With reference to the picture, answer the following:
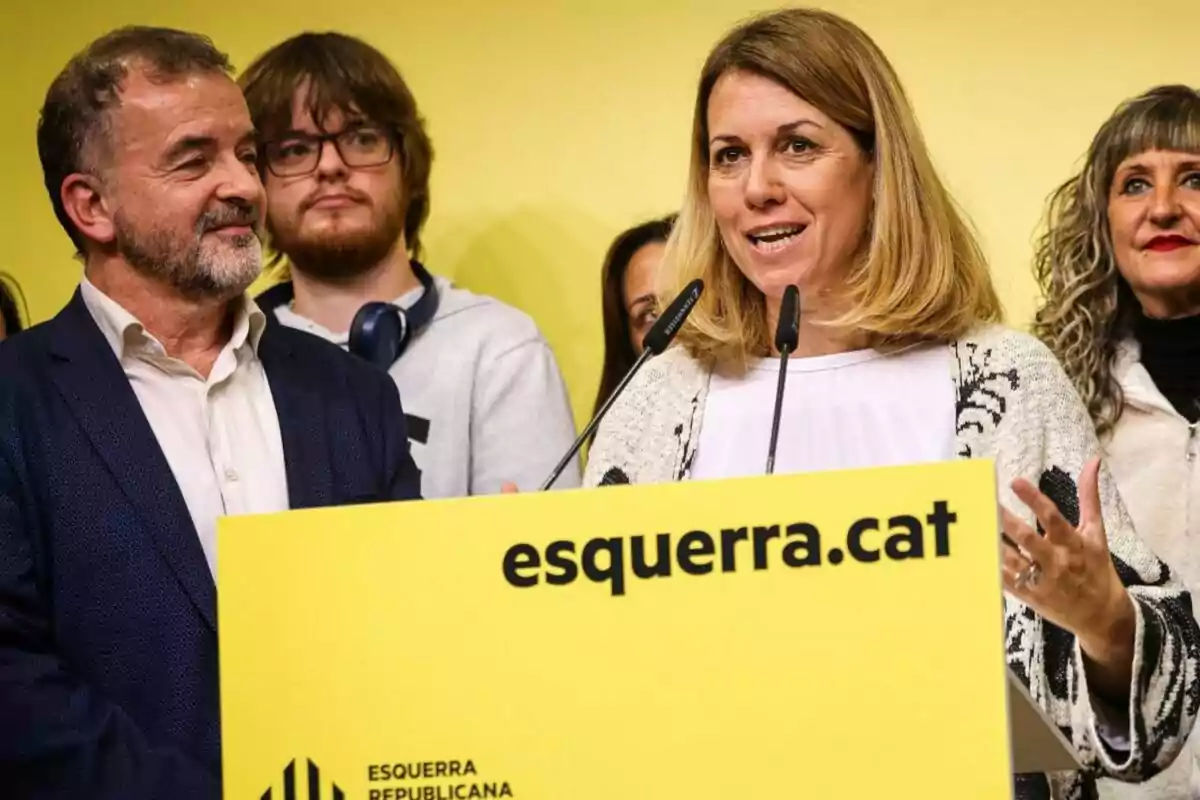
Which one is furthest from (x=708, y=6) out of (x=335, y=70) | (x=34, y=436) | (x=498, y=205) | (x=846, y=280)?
(x=34, y=436)

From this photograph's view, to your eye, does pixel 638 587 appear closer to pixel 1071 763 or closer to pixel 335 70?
pixel 1071 763

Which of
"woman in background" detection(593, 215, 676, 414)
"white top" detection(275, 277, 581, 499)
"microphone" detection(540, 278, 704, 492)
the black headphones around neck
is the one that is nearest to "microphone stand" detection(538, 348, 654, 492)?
"microphone" detection(540, 278, 704, 492)

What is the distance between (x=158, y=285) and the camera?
2.46 meters

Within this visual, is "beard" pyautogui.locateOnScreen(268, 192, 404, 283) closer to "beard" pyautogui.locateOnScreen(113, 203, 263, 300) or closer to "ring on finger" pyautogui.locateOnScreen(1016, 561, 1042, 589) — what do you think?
"beard" pyautogui.locateOnScreen(113, 203, 263, 300)

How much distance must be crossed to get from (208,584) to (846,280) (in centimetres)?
91

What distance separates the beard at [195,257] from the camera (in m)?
2.45

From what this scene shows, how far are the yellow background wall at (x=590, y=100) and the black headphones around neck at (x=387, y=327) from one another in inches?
26.6

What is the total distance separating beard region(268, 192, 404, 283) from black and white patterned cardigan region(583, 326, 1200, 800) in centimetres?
90

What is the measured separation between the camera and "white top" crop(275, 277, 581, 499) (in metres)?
2.96

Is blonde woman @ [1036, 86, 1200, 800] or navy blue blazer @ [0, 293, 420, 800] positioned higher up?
blonde woman @ [1036, 86, 1200, 800]

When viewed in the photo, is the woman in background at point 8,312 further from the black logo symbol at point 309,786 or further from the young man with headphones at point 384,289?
the black logo symbol at point 309,786

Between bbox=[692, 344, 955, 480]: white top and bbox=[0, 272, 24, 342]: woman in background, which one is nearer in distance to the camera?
bbox=[692, 344, 955, 480]: white top

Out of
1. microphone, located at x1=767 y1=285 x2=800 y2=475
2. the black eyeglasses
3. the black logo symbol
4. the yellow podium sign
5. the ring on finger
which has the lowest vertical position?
the black logo symbol

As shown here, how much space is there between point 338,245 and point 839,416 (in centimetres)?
120
